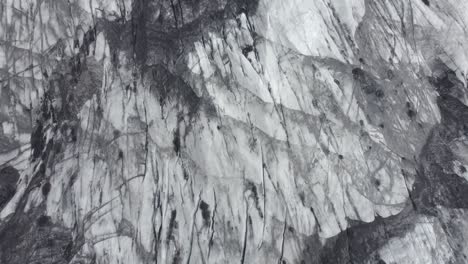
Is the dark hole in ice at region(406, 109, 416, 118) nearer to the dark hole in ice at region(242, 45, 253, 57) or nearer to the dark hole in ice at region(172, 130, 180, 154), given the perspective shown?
the dark hole in ice at region(242, 45, 253, 57)

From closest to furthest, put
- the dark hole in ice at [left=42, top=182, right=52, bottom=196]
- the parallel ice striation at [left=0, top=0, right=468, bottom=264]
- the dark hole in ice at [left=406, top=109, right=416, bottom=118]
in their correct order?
the parallel ice striation at [left=0, top=0, right=468, bottom=264] < the dark hole in ice at [left=42, top=182, right=52, bottom=196] < the dark hole in ice at [left=406, top=109, right=416, bottom=118]

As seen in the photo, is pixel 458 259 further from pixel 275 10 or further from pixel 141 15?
pixel 141 15

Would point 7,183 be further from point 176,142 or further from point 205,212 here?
point 205,212

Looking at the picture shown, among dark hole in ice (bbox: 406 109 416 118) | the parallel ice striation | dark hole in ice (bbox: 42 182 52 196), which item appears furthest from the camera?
dark hole in ice (bbox: 406 109 416 118)

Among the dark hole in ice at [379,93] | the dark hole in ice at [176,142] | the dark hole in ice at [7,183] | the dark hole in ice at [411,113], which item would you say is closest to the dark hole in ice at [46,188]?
the dark hole in ice at [7,183]

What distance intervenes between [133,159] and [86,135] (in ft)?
1.50

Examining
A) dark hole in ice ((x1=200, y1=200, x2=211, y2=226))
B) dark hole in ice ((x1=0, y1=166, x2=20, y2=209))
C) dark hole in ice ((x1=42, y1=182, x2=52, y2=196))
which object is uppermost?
dark hole in ice ((x1=0, y1=166, x2=20, y2=209))

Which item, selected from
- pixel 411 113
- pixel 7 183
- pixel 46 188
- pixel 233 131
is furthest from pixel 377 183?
pixel 7 183

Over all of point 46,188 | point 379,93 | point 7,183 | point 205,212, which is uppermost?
point 379,93

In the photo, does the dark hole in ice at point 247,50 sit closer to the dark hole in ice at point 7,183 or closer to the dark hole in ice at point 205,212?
the dark hole in ice at point 205,212

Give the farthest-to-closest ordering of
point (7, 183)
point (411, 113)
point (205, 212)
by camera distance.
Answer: point (411, 113)
point (7, 183)
point (205, 212)

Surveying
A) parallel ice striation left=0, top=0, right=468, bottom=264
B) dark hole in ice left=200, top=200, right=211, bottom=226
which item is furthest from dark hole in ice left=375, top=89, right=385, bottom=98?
dark hole in ice left=200, top=200, right=211, bottom=226

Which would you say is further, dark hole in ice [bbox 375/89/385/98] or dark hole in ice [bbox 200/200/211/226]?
dark hole in ice [bbox 375/89/385/98]

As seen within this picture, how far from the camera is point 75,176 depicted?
11.6 feet
